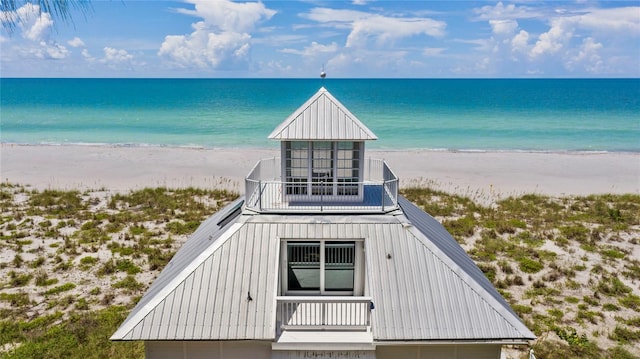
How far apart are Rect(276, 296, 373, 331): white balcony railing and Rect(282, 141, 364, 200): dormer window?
10.8 feet

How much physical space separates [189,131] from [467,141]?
1622 inches

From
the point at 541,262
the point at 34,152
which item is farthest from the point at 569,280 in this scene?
the point at 34,152

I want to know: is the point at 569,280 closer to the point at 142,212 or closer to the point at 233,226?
the point at 233,226

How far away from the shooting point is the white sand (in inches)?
1383

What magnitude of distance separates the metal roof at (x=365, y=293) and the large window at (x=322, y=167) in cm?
133

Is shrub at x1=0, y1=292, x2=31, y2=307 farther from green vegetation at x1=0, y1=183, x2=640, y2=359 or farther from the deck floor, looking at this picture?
the deck floor

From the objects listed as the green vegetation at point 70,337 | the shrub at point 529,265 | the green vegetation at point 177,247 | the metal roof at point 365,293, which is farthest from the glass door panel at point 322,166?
the shrub at point 529,265

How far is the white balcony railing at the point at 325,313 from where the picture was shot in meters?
10.2

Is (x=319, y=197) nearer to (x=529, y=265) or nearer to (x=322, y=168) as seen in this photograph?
(x=322, y=168)

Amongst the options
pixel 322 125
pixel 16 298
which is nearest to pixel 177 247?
pixel 16 298

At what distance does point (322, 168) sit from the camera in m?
12.8

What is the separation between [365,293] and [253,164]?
1322 inches

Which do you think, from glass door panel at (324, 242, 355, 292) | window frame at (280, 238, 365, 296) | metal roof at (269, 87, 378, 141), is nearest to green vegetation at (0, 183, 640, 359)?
window frame at (280, 238, 365, 296)

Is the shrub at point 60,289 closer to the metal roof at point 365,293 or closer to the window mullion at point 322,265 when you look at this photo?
the metal roof at point 365,293
